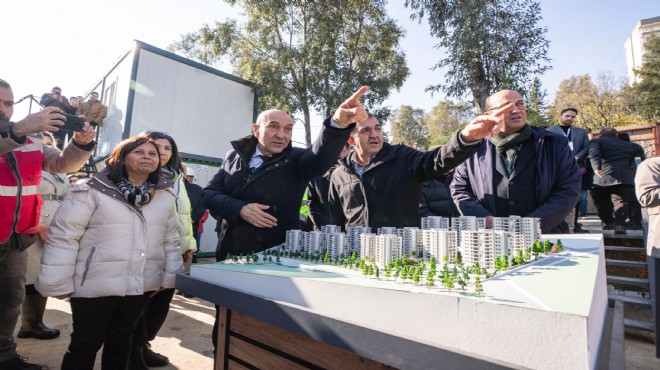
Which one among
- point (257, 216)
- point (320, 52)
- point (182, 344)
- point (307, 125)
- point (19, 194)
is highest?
point (320, 52)

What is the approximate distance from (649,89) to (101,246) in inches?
1568

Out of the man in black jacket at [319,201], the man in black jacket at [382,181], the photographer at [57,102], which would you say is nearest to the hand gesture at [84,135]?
the man in black jacket at [319,201]

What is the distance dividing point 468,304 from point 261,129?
2.27 metres

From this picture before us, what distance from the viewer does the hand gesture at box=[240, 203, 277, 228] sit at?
2.44m

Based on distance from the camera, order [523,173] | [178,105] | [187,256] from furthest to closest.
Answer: [178,105]
[187,256]
[523,173]

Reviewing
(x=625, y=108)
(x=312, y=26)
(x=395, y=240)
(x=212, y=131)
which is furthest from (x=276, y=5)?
(x=625, y=108)

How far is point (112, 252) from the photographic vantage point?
2342 mm

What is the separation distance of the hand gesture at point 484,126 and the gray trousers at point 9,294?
11.9 feet

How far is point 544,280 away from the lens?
45.6 inches

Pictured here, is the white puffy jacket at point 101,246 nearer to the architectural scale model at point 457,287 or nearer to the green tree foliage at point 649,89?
the architectural scale model at point 457,287

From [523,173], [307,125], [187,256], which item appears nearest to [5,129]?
[187,256]

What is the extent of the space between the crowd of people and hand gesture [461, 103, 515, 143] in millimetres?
11

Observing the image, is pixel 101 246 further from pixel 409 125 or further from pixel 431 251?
pixel 409 125

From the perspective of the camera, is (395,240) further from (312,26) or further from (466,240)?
(312,26)
